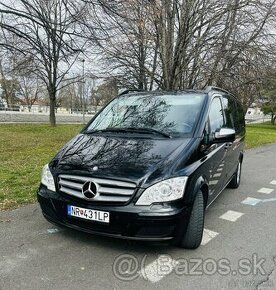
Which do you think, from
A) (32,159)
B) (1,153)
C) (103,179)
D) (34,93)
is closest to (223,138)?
(103,179)

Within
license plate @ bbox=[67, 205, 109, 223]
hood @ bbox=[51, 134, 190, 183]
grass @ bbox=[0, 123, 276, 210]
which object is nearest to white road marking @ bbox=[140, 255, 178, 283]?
license plate @ bbox=[67, 205, 109, 223]

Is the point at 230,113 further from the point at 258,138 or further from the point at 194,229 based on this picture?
the point at 258,138

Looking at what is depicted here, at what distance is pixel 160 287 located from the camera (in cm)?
292

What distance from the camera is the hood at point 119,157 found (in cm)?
337

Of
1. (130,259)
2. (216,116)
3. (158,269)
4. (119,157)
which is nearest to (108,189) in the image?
(119,157)

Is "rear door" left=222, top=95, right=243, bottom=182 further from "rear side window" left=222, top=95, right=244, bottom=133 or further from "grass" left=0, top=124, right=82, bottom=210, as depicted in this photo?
"grass" left=0, top=124, right=82, bottom=210

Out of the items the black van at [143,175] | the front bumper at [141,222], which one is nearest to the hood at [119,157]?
the black van at [143,175]

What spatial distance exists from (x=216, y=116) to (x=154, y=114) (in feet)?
3.07

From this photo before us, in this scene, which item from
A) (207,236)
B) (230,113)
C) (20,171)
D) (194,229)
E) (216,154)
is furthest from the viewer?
(20,171)

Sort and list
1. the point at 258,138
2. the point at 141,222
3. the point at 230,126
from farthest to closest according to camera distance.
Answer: the point at 258,138, the point at 230,126, the point at 141,222

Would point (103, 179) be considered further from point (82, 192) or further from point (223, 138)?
point (223, 138)

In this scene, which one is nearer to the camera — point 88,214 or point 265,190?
point 88,214

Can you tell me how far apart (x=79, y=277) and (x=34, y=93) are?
64464 millimetres

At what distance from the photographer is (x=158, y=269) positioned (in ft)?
10.6
